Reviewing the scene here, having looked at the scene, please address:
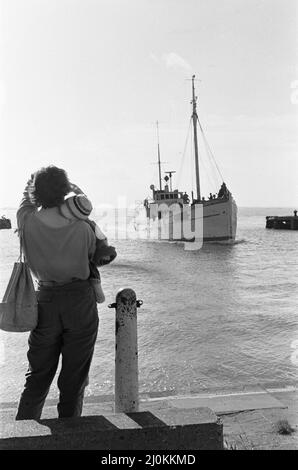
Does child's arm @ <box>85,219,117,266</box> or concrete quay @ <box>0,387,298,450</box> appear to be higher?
child's arm @ <box>85,219,117,266</box>

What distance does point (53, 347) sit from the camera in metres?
3.21

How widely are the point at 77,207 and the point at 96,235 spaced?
23 cm

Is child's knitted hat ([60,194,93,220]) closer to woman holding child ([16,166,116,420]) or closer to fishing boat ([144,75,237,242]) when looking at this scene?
woman holding child ([16,166,116,420])

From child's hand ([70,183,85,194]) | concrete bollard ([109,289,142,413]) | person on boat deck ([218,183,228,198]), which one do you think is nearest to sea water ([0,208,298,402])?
concrete bollard ([109,289,142,413])

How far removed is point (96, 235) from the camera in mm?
3285

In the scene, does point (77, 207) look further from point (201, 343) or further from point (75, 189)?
point (201, 343)

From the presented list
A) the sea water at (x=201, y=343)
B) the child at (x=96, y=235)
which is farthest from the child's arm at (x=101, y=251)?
the sea water at (x=201, y=343)

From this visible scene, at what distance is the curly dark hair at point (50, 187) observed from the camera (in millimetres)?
3176

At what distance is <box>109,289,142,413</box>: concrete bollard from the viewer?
343 cm

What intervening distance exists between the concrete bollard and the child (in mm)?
188

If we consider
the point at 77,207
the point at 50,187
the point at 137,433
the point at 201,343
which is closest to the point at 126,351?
the point at 137,433

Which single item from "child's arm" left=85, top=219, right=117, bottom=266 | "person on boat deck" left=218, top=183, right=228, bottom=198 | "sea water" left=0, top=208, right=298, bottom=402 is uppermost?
→ "person on boat deck" left=218, top=183, right=228, bottom=198
